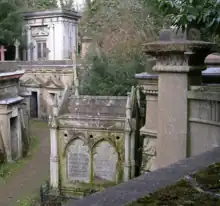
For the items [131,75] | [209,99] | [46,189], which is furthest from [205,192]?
[131,75]

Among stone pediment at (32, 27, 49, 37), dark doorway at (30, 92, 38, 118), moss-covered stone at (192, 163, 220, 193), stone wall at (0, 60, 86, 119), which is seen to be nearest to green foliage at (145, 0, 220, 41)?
moss-covered stone at (192, 163, 220, 193)

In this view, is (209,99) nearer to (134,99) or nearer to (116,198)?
(116,198)

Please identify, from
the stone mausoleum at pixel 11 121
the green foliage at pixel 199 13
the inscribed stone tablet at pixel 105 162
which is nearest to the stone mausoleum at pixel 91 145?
the inscribed stone tablet at pixel 105 162

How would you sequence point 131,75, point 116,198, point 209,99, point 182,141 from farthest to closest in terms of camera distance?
point 131,75 → point 182,141 → point 209,99 → point 116,198

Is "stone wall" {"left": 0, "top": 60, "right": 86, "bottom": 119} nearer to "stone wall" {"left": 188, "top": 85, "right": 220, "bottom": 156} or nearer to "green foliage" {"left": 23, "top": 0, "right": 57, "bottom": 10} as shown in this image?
"green foliage" {"left": 23, "top": 0, "right": 57, "bottom": 10}

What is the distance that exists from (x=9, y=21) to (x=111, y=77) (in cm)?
1703

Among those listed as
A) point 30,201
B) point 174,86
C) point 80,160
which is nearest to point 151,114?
point 174,86

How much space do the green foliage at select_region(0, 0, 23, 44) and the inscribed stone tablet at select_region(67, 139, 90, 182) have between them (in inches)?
766

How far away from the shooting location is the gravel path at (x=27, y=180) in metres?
10.7

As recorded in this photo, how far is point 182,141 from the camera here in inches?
191

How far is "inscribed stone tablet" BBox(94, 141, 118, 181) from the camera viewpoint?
9.51 metres

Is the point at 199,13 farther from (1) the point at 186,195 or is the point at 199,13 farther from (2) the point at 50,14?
(2) the point at 50,14

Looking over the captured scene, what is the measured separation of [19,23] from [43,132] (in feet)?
38.6

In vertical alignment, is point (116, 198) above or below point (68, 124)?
above
